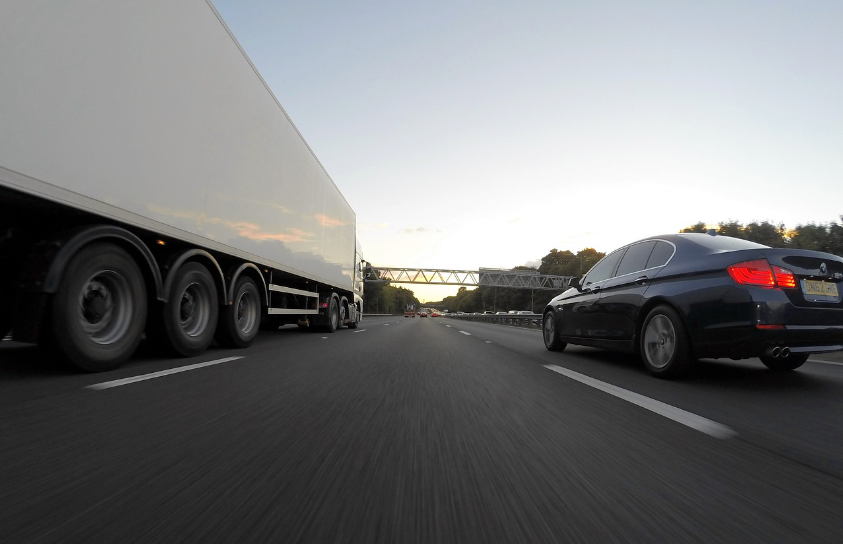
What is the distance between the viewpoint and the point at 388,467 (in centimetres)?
238

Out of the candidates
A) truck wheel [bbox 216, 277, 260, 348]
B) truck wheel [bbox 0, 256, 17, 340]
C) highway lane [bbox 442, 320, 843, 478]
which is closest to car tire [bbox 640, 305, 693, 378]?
highway lane [bbox 442, 320, 843, 478]

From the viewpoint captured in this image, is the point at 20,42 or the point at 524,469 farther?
the point at 20,42

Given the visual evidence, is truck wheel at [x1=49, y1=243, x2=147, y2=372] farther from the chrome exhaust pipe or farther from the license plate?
the license plate

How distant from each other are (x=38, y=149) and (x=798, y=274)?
6.78 meters

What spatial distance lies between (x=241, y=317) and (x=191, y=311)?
1720mm

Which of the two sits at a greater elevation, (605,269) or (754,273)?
(605,269)

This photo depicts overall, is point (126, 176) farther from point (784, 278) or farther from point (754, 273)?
point (784, 278)

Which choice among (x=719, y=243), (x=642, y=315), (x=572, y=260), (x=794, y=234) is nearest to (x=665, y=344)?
(x=642, y=315)

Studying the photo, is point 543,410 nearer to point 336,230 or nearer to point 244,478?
point 244,478

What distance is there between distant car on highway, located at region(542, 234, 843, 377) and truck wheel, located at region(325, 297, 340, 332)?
31.3 ft

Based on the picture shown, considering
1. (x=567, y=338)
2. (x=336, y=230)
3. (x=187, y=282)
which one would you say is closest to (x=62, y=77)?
(x=187, y=282)

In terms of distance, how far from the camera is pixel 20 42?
11.9 feet

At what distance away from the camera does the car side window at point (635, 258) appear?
21.7 ft

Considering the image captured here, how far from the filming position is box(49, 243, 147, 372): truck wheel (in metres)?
4.40
